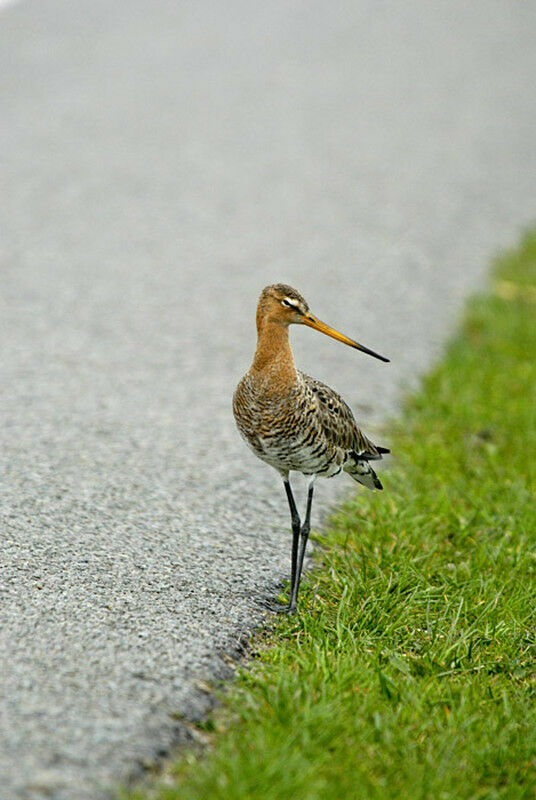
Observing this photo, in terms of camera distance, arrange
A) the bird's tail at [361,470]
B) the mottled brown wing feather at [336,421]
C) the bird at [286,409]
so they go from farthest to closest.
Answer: the bird's tail at [361,470], the mottled brown wing feather at [336,421], the bird at [286,409]

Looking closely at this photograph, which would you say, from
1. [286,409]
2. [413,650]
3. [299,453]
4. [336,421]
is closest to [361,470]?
[336,421]

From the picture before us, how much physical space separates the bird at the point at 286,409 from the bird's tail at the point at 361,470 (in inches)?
7.8

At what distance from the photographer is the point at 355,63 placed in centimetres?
1602

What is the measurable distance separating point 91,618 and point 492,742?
1.64 m

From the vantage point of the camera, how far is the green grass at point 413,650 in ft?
10.7

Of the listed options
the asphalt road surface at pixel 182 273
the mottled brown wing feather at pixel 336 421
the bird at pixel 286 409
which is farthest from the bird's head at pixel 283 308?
the asphalt road surface at pixel 182 273

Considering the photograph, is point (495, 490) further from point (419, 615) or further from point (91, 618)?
point (91, 618)

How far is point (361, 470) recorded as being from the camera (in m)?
4.94

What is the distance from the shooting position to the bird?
4.20 meters

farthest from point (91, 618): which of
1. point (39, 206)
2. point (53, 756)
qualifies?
point (39, 206)

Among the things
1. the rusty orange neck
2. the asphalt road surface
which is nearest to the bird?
the rusty orange neck

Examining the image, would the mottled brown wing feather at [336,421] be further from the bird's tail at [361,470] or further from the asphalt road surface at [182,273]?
the asphalt road surface at [182,273]

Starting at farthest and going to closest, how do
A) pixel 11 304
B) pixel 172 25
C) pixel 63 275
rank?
pixel 172 25, pixel 63 275, pixel 11 304

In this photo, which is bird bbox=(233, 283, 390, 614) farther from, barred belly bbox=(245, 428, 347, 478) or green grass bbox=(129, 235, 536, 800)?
green grass bbox=(129, 235, 536, 800)
